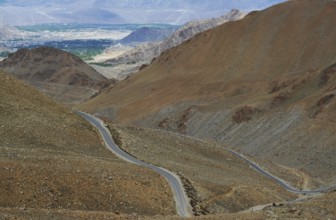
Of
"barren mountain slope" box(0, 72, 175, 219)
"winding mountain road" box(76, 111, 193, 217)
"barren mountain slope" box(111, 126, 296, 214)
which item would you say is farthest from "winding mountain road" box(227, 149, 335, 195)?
"barren mountain slope" box(0, 72, 175, 219)

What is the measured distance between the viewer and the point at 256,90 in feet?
403

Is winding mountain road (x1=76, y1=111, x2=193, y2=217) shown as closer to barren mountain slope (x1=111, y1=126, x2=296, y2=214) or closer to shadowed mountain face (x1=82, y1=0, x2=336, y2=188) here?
barren mountain slope (x1=111, y1=126, x2=296, y2=214)

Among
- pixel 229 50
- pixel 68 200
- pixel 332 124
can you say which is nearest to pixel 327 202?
pixel 68 200

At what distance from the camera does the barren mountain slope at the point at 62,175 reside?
126 feet

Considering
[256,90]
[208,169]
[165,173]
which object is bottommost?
[208,169]

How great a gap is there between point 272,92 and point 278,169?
4243 centimetres

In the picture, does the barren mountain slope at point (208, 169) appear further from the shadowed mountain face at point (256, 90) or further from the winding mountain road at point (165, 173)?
the shadowed mountain face at point (256, 90)

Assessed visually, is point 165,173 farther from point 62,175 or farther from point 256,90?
point 256,90

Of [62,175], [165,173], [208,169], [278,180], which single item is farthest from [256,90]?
[62,175]

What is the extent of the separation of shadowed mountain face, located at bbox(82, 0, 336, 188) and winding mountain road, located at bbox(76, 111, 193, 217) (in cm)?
2514

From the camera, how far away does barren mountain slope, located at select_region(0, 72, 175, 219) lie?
38438mm

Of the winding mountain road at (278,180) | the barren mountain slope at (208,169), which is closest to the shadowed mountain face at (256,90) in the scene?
the winding mountain road at (278,180)

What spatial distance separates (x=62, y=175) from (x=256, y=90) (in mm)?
85742

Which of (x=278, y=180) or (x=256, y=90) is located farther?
(x=256, y=90)
